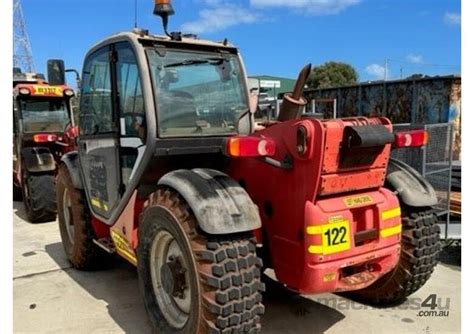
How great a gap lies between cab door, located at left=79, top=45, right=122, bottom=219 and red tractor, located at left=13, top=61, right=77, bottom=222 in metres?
2.75

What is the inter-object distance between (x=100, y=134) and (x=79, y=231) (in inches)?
47.9

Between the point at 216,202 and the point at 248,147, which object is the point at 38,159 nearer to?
the point at 216,202

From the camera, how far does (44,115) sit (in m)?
8.24

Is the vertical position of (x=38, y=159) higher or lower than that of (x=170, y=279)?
higher

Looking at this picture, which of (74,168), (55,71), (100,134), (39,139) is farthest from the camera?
(39,139)

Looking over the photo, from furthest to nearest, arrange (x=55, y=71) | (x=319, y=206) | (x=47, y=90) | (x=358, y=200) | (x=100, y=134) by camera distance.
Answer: (x=47, y=90), (x=55, y=71), (x=100, y=134), (x=358, y=200), (x=319, y=206)

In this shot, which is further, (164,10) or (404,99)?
(404,99)

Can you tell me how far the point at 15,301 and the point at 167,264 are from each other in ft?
6.96

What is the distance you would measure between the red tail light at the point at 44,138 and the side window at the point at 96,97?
3.52 meters

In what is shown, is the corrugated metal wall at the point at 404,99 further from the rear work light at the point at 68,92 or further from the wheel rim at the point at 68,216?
the wheel rim at the point at 68,216

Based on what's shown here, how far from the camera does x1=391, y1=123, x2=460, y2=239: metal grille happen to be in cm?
581

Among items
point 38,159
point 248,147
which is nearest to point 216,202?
point 248,147

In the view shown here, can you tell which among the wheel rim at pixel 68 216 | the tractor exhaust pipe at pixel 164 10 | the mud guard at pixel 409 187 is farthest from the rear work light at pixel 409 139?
the wheel rim at pixel 68 216

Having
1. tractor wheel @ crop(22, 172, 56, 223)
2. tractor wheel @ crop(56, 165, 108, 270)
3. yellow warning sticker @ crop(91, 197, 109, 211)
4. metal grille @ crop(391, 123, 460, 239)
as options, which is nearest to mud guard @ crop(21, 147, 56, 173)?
tractor wheel @ crop(22, 172, 56, 223)
